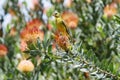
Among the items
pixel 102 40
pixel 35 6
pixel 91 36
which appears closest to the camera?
pixel 102 40

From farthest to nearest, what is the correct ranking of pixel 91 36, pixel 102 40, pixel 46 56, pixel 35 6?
pixel 35 6 → pixel 91 36 → pixel 102 40 → pixel 46 56

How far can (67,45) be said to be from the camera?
7.18ft

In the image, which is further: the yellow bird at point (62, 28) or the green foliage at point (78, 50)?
the yellow bird at point (62, 28)

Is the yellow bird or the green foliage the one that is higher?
the yellow bird

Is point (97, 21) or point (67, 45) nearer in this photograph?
point (67, 45)

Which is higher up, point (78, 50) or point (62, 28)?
point (62, 28)

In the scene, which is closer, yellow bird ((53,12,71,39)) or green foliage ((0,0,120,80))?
green foliage ((0,0,120,80))

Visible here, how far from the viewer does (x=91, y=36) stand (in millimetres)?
4316

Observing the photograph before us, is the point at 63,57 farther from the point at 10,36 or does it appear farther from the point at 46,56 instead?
the point at 10,36

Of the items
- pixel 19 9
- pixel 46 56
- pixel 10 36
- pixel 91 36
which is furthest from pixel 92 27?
pixel 46 56

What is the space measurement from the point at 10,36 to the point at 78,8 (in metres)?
0.84

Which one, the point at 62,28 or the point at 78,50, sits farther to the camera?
the point at 62,28

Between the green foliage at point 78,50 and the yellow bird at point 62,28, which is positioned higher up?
the yellow bird at point 62,28

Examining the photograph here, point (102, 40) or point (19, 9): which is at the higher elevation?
point (19, 9)
